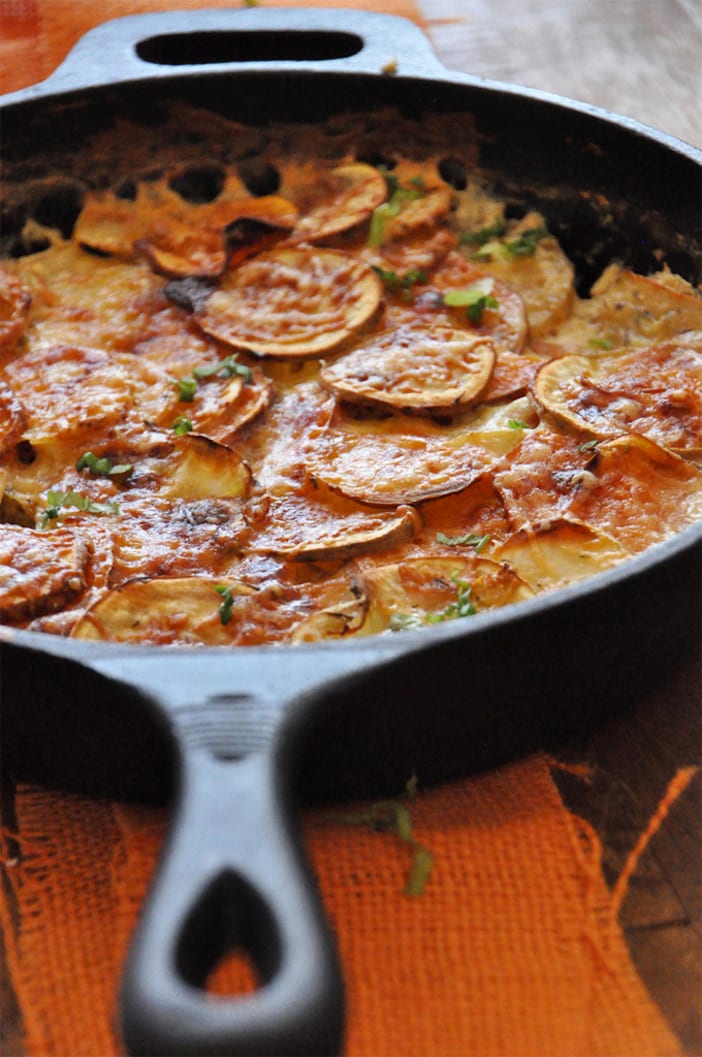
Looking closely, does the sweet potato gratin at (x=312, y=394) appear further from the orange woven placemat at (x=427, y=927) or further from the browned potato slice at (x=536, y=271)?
the orange woven placemat at (x=427, y=927)

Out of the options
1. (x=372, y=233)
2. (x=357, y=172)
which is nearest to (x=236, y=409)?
(x=372, y=233)

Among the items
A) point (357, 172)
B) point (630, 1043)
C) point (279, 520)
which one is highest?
point (357, 172)

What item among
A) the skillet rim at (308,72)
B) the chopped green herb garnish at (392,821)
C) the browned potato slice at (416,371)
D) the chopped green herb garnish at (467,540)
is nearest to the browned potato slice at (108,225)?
the skillet rim at (308,72)

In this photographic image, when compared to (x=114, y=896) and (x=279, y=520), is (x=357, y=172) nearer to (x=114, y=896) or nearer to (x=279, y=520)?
(x=279, y=520)

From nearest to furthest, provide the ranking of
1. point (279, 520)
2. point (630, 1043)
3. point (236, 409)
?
point (630, 1043) < point (279, 520) < point (236, 409)

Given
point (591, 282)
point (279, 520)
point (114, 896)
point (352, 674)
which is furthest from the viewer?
point (591, 282)

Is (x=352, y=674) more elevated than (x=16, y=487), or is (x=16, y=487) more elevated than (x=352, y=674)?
(x=352, y=674)

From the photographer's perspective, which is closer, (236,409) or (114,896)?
(114,896)

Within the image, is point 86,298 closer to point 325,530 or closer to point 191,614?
point 325,530
